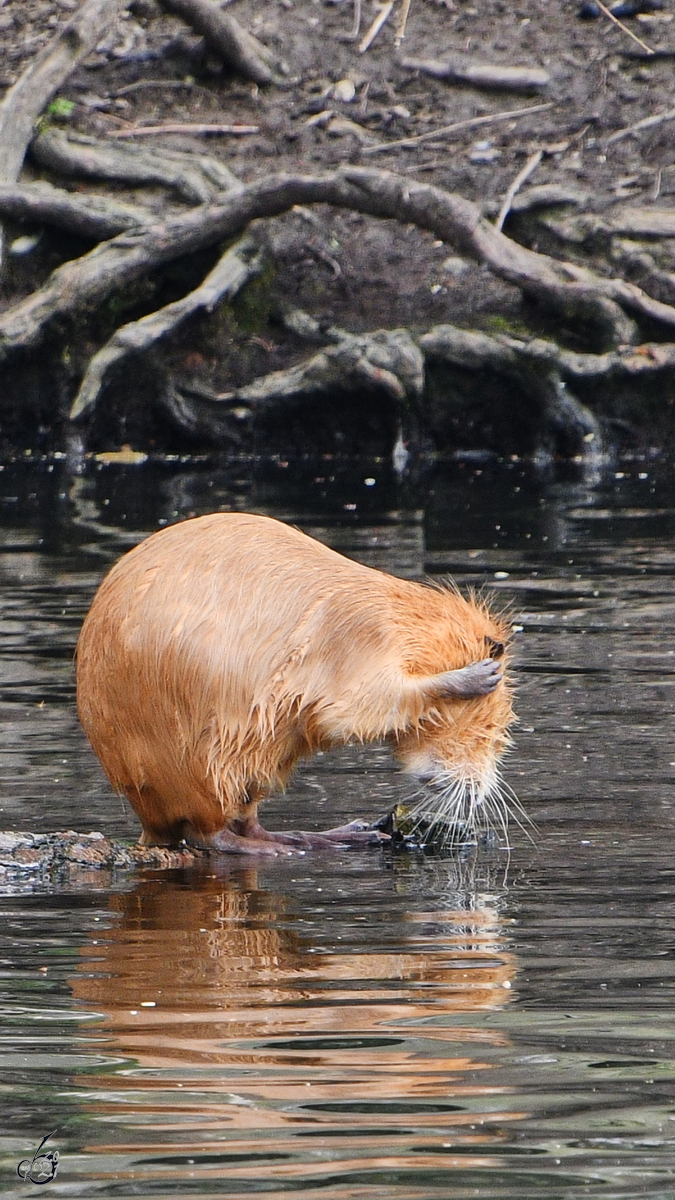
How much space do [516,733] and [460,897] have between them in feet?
5.45

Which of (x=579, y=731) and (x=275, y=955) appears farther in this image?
(x=579, y=731)

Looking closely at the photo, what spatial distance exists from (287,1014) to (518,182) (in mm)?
11280

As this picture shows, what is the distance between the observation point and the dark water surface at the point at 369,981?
2525 mm

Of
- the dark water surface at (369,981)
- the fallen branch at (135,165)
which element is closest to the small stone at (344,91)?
the fallen branch at (135,165)

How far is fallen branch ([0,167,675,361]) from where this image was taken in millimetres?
12445

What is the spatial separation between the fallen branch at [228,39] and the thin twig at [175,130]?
676 mm

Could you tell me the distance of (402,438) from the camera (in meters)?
13.2

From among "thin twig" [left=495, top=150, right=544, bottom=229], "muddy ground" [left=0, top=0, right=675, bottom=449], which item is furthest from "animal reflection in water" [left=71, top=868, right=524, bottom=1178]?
"thin twig" [left=495, top=150, right=544, bottom=229]

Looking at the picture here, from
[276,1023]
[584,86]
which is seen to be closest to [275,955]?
[276,1023]

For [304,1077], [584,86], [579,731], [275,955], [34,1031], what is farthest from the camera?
[584,86]

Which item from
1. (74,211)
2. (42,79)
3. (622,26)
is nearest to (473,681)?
(74,211)

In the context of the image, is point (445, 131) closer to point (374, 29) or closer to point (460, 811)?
point (374, 29)

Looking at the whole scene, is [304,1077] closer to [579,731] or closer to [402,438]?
[579,731]

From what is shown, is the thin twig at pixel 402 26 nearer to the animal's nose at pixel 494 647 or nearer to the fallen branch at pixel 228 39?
the fallen branch at pixel 228 39
